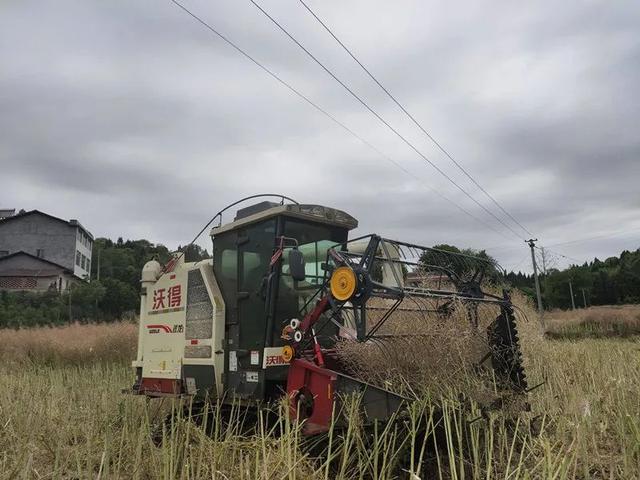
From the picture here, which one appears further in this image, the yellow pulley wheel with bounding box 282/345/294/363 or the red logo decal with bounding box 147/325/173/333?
the red logo decal with bounding box 147/325/173/333

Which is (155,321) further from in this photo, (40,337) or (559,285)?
(559,285)

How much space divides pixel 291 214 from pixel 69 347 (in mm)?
10761

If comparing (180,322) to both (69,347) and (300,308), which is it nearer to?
(300,308)

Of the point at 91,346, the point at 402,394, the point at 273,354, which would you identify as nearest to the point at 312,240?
the point at 273,354

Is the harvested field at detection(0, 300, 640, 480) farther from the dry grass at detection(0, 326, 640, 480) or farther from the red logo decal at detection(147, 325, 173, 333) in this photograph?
the red logo decal at detection(147, 325, 173, 333)

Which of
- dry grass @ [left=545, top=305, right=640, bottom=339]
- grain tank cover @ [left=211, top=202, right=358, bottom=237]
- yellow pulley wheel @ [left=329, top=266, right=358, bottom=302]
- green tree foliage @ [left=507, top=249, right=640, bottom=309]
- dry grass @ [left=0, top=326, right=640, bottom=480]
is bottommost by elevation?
dry grass @ [left=0, top=326, right=640, bottom=480]

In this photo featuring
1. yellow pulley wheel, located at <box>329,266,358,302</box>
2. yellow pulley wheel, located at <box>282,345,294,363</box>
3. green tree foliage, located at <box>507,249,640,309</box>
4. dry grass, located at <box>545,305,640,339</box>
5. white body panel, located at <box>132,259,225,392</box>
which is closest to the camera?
yellow pulley wheel, located at <box>329,266,358,302</box>

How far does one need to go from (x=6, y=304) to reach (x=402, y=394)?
88.7 feet

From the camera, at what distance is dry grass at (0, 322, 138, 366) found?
1352 cm

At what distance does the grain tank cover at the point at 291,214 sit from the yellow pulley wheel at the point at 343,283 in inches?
42.4

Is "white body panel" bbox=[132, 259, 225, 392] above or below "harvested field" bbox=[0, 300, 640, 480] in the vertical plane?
above

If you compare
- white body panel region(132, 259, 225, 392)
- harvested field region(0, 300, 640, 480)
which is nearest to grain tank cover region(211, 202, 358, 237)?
white body panel region(132, 259, 225, 392)

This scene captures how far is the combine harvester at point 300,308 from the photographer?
4.70 meters

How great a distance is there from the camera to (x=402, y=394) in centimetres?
429
